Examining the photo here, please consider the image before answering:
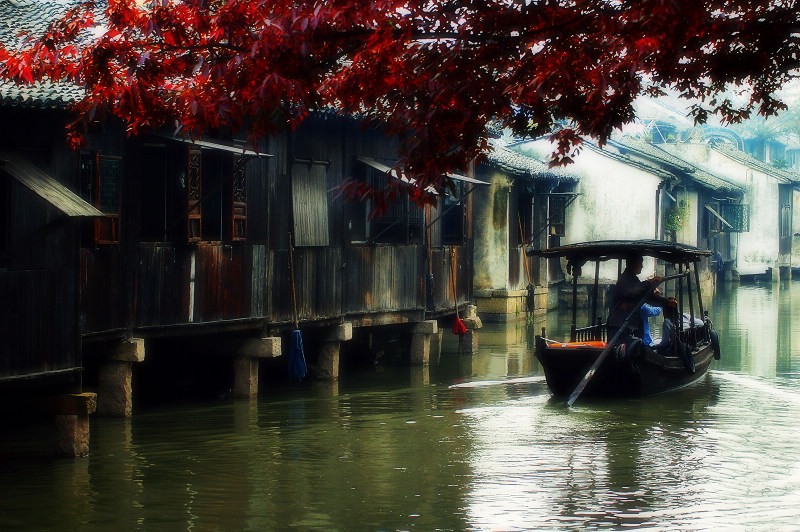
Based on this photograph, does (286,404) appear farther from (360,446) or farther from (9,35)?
(9,35)

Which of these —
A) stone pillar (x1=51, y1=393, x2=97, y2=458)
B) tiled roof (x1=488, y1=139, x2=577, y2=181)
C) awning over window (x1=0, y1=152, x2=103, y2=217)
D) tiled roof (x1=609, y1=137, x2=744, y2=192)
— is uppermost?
tiled roof (x1=609, y1=137, x2=744, y2=192)

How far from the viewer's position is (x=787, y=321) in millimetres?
30094

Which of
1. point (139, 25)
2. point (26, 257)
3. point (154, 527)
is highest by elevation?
point (139, 25)

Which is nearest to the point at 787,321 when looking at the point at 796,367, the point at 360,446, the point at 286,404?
the point at 796,367

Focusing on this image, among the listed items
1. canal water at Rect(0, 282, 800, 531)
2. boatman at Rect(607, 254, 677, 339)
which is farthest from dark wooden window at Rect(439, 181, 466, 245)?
boatman at Rect(607, 254, 677, 339)

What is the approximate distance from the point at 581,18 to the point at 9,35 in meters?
7.34

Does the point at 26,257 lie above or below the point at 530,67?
below

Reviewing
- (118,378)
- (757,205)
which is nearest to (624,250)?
(118,378)

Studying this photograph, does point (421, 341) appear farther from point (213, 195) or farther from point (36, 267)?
point (36, 267)

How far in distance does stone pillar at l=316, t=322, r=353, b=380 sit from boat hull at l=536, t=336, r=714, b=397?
3.06 meters

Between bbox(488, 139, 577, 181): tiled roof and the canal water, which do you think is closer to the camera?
the canal water

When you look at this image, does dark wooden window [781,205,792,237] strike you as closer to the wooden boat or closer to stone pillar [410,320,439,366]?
stone pillar [410,320,439,366]

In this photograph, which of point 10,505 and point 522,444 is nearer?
point 10,505

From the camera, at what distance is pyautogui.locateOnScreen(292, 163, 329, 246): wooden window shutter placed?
53.5 ft
